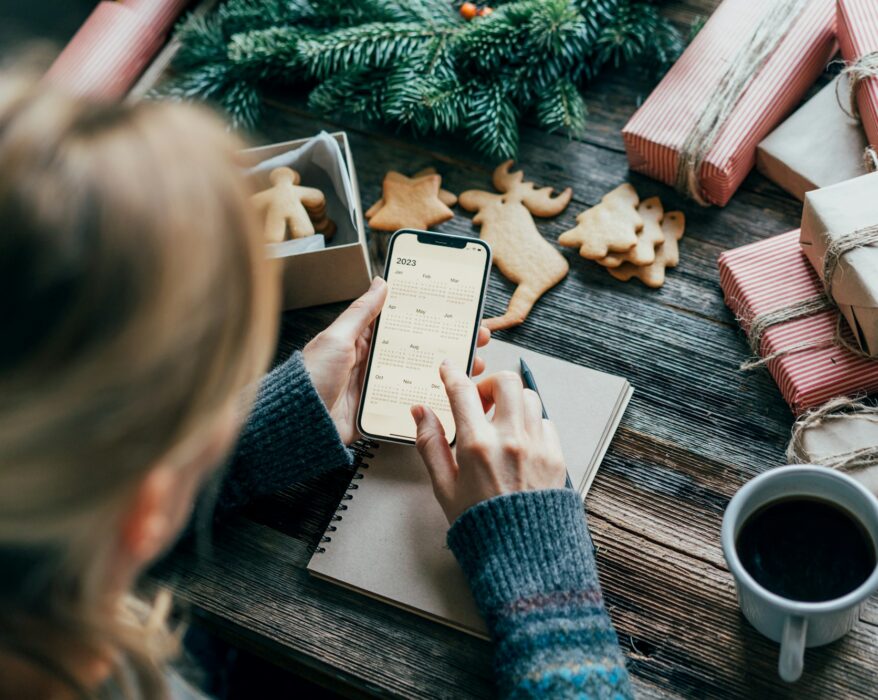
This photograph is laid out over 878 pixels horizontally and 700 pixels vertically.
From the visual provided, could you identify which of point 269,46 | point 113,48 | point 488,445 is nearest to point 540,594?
point 488,445

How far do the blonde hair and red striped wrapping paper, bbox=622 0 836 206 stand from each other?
58 cm

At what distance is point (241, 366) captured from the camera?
0.41 m

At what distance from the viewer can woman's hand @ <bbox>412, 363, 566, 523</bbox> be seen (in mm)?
694

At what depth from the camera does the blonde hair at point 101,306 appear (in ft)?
1.12

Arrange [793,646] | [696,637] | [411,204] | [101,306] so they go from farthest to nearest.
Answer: [411,204] → [696,637] → [793,646] → [101,306]

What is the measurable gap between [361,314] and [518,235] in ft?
0.67

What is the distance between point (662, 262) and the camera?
0.86m

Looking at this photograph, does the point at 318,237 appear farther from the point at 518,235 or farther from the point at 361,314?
the point at 518,235

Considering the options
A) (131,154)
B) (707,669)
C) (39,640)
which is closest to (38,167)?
(131,154)

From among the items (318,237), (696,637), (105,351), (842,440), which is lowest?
(696,637)

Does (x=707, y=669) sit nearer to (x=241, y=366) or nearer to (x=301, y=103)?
(x=241, y=366)

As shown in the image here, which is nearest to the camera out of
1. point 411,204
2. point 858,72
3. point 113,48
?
point 858,72

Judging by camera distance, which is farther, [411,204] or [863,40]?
[411,204]

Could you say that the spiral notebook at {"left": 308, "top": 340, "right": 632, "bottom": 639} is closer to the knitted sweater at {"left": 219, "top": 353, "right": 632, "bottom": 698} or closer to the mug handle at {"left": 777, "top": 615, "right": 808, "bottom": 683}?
the knitted sweater at {"left": 219, "top": 353, "right": 632, "bottom": 698}
